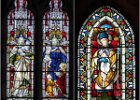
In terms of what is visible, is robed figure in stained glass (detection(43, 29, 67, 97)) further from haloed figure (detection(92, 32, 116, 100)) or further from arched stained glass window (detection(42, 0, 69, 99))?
haloed figure (detection(92, 32, 116, 100))

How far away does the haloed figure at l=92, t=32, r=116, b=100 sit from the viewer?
948 cm

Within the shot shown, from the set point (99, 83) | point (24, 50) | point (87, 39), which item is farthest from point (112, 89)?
point (24, 50)

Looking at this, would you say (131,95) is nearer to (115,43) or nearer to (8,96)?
(115,43)

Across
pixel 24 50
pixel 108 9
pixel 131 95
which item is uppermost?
pixel 108 9

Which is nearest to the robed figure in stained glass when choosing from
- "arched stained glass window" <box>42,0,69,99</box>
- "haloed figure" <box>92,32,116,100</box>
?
"arched stained glass window" <box>42,0,69,99</box>

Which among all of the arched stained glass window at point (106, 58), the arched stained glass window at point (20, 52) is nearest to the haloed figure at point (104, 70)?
the arched stained glass window at point (106, 58)

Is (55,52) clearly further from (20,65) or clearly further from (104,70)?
(104,70)

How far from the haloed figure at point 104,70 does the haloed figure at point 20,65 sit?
3.29 ft

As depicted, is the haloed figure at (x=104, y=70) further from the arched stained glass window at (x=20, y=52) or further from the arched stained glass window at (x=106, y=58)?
the arched stained glass window at (x=20, y=52)

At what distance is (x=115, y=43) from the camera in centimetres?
962

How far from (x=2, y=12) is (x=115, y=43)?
176 centimetres

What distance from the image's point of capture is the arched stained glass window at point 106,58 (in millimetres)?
9469

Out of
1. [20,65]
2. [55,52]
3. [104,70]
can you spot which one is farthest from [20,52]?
[104,70]

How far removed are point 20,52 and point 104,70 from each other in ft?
4.22
